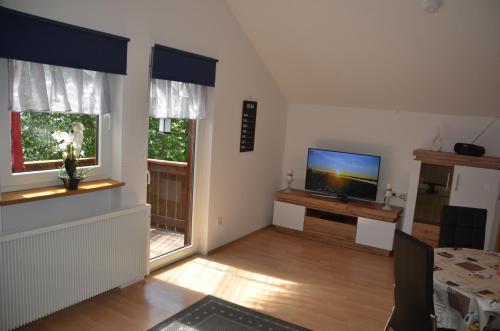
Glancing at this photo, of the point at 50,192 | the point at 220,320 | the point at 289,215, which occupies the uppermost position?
the point at 50,192

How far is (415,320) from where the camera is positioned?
7.48 feet

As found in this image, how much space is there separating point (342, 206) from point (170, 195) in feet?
7.15

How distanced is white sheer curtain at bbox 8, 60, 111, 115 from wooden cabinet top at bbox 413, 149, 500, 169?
3431 mm

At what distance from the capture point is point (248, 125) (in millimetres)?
4879

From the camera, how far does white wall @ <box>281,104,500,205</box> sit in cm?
483

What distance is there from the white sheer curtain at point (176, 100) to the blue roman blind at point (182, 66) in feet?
0.37

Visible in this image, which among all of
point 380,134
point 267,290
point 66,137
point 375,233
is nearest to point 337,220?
point 375,233

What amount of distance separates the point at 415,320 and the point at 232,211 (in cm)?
289

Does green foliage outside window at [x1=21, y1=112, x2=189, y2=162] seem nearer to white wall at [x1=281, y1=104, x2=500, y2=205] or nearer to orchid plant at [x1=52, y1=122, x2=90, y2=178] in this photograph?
orchid plant at [x1=52, y1=122, x2=90, y2=178]

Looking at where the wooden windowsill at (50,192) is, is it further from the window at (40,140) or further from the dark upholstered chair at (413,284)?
the dark upholstered chair at (413,284)

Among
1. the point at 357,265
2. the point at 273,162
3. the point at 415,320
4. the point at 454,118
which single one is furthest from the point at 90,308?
the point at 454,118

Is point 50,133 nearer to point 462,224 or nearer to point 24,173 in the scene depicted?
point 24,173

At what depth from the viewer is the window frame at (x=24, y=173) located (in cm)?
263

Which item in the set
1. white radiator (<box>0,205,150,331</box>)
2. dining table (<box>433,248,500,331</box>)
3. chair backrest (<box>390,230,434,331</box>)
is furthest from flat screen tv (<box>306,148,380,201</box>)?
chair backrest (<box>390,230,434,331</box>)
